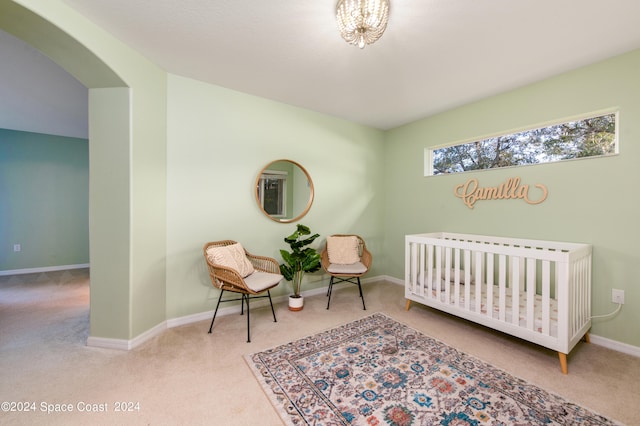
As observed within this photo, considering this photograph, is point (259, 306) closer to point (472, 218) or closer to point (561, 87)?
point (472, 218)

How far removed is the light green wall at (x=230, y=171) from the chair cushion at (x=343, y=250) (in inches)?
9.2

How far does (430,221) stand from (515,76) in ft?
5.88

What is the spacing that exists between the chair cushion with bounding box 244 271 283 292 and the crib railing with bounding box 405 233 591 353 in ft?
4.78

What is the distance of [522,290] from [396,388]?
175 cm

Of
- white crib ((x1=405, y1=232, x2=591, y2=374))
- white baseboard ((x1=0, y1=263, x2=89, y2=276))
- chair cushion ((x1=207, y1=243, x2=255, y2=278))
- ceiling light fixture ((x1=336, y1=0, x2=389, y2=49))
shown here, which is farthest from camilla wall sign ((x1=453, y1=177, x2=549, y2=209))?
white baseboard ((x1=0, y1=263, x2=89, y2=276))

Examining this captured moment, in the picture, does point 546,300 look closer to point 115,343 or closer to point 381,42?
point 381,42

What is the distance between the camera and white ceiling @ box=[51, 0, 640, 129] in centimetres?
155

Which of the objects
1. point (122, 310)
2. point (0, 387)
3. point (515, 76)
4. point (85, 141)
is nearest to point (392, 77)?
point (515, 76)

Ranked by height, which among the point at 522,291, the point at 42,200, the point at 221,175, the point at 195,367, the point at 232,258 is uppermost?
the point at 221,175

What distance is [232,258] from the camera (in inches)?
92.5

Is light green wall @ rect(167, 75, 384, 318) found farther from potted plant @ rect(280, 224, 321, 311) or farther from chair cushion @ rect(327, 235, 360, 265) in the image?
potted plant @ rect(280, 224, 321, 311)

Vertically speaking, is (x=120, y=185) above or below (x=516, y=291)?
above

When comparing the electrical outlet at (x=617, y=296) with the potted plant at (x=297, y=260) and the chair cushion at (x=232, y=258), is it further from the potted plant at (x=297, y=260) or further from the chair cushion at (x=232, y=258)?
the chair cushion at (x=232, y=258)

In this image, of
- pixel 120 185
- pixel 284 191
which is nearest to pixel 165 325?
pixel 120 185
